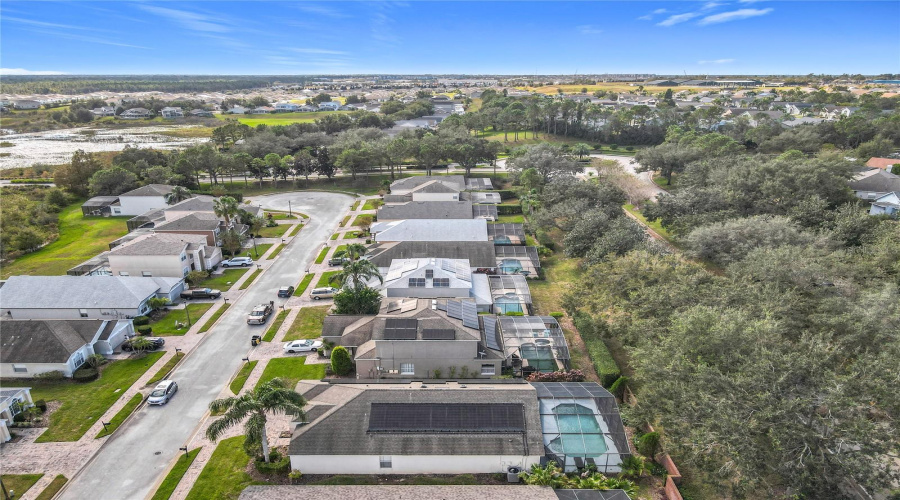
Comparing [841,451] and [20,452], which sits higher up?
[841,451]

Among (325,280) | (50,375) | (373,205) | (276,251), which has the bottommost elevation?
(50,375)

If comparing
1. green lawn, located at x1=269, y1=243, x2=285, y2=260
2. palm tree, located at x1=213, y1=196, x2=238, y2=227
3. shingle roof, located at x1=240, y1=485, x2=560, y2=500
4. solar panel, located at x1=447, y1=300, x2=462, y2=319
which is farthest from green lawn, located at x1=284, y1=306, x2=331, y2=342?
palm tree, located at x1=213, y1=196, x2=238, y2=227

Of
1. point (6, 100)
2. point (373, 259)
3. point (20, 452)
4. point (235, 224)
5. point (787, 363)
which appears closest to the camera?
point (787, 363)

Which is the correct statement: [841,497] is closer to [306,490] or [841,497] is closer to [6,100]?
[306,490]

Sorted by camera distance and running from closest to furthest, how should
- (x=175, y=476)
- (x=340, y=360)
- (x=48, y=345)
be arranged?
(x=175, y=476) < (x=340, y=360) < (x=48, y=345)

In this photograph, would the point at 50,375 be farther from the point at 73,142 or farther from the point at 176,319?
the point at 73,142

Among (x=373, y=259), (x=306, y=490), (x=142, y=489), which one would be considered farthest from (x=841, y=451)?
(x=373, y=259)

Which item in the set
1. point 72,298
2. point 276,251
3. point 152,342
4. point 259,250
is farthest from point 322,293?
point 72,298

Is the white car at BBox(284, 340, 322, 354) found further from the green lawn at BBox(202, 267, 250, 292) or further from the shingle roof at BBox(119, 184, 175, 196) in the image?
the shingle roof at BBox(119, 184, 175, 196)
